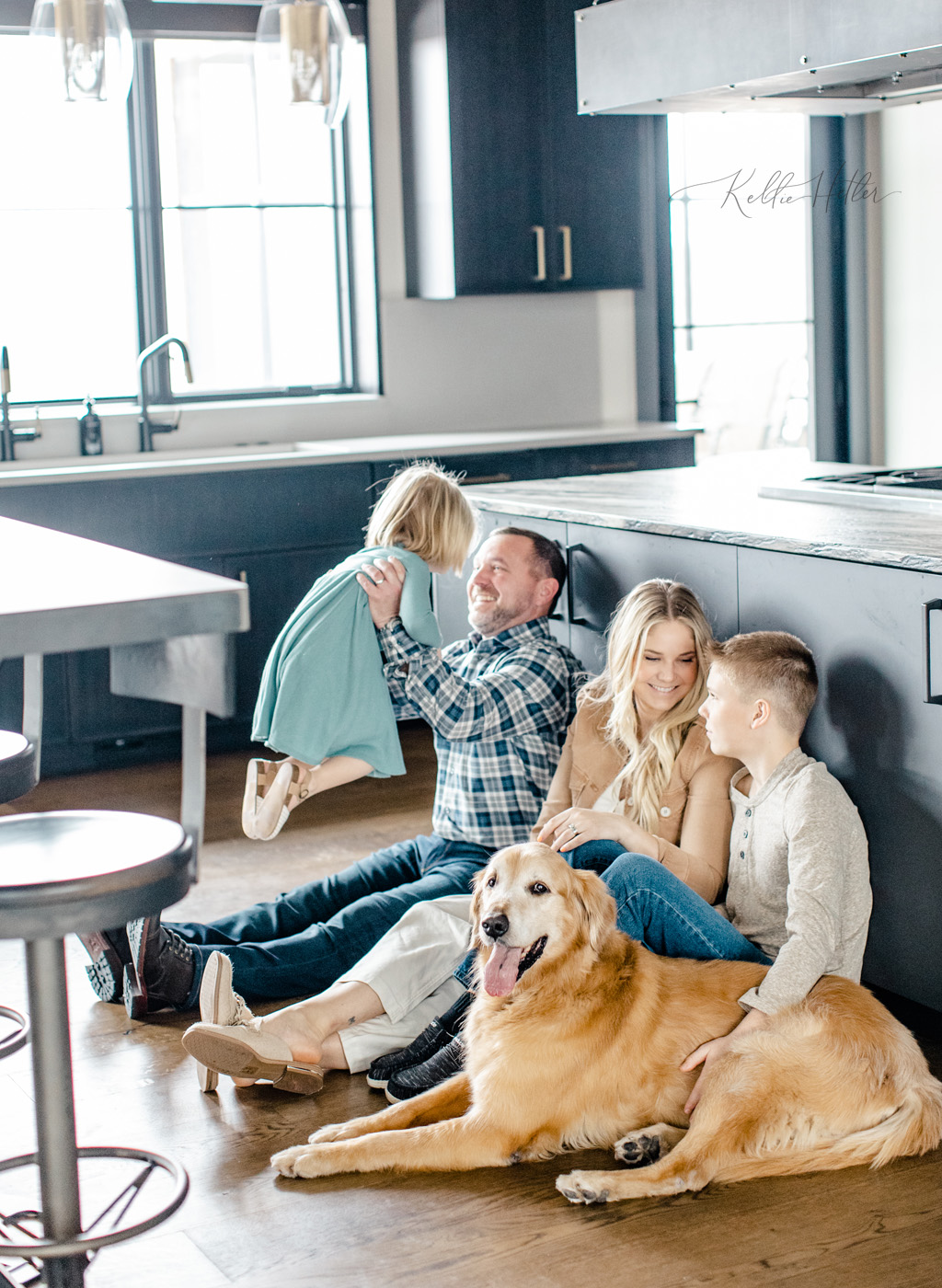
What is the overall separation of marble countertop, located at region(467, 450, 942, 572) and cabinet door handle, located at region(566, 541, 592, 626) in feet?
0.23

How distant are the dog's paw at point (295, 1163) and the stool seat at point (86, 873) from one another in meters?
0.66

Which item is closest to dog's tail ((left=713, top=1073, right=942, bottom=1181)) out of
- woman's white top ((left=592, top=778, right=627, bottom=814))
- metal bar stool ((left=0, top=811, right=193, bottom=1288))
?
woman's white top ((left=592, top=778, right=627, bottom=814))

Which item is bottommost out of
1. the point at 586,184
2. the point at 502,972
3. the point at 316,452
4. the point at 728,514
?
the point at 502,972

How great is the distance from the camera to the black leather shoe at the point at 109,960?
2561mm

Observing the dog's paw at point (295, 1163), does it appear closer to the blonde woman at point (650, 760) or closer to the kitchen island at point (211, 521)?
the blonde woman at point (650, 760)

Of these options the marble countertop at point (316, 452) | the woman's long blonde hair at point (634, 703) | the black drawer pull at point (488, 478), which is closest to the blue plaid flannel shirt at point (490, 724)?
the woman's long blonde hair at point (634, 703)

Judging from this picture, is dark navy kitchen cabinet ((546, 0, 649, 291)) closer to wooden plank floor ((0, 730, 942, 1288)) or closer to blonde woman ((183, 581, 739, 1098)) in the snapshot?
blonde woman ((183, 581, 739, 1098))

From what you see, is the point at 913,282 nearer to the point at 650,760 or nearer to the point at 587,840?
the point at 650,760

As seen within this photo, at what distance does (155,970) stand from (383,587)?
2.51 ft

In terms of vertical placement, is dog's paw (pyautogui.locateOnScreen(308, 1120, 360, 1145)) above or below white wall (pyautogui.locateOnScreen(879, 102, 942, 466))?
below

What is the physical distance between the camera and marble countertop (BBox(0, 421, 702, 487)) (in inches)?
159

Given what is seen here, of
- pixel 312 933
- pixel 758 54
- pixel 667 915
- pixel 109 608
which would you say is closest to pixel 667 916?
pixel 667 915

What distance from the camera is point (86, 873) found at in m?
1.40

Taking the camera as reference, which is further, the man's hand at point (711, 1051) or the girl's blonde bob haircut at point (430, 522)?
the girl's blonde bob haircut at point (430, 522)
